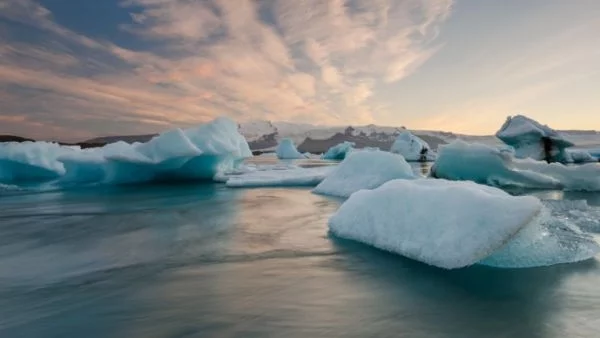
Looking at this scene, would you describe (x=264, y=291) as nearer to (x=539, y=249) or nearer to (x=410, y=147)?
(x=539, y=249)

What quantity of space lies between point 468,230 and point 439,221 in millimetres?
346

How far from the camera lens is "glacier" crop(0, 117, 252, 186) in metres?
13.5

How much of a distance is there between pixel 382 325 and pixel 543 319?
3.49 feet

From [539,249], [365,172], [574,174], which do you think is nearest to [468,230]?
[539,249]

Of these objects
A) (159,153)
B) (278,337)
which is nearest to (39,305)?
(278,337)

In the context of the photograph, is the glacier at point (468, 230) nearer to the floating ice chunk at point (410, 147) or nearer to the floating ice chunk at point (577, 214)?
the floating ice chunk at point (577, 214)

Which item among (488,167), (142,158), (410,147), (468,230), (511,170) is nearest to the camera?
(468,230)

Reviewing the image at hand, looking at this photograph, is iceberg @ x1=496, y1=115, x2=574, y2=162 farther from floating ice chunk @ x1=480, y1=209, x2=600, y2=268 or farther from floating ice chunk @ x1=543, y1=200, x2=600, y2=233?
floating ice chunk @ x1=480, y1=209, x2=600, y2=268

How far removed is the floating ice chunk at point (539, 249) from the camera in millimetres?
3844

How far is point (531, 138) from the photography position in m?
19.7

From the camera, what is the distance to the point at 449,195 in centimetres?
429

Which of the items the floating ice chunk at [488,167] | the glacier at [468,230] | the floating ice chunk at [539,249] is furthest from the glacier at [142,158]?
the floating ice chunk at [539,249]

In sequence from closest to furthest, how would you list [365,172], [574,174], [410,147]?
[365,172]
[574,174]
[410,147]

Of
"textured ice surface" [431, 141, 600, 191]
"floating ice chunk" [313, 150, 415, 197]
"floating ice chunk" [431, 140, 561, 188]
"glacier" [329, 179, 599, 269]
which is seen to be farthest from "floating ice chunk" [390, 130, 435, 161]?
"glacier" [329, 179, 599, 269]
